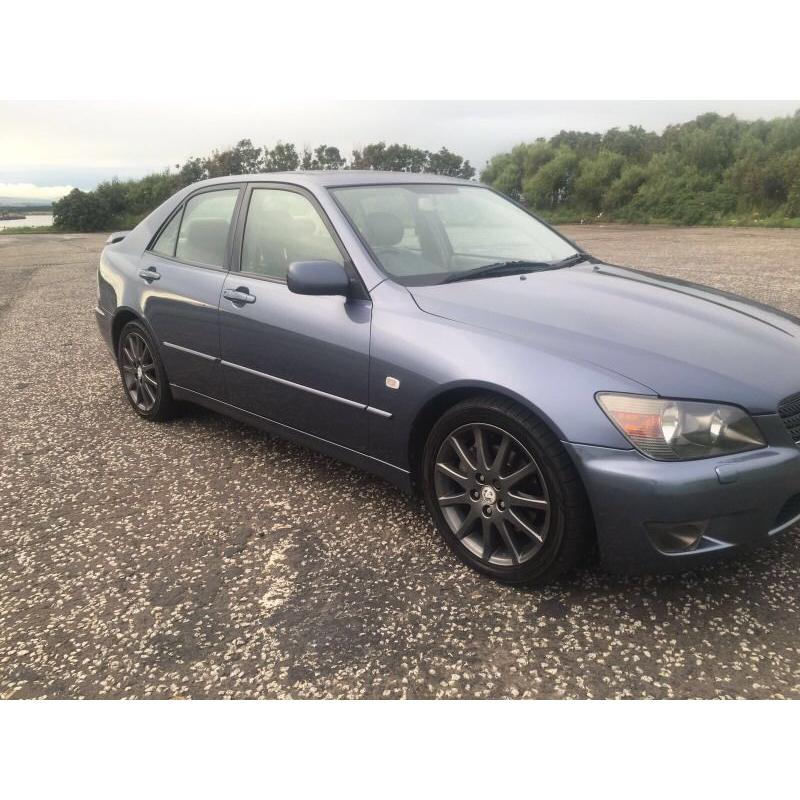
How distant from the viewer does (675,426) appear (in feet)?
7.25

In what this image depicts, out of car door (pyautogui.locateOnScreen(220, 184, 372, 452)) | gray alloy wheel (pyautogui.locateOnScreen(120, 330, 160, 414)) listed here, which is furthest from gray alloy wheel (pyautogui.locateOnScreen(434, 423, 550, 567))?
gray alloy wheel (pyautogui.locateOnScreen(120, 330, 160, 414))

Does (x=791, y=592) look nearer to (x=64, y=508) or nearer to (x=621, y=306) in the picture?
(x=621, y=306)

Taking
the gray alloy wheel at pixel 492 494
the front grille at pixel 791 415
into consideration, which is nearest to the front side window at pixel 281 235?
the gray alloy wheel at pixel 492 494

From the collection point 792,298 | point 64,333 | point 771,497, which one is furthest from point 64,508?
point 792,298

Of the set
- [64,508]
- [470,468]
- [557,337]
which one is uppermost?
[557,337]

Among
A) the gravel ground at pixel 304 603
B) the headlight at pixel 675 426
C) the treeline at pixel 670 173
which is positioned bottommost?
the gravel ground at pixel 304 603

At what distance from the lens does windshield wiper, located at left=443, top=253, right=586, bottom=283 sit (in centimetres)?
314

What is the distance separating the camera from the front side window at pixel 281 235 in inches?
130

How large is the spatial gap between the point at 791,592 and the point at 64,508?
3.16 metres

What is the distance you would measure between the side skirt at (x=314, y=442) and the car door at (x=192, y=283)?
0.07 meters

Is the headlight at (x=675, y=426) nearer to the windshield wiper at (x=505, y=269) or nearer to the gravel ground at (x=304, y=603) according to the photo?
the gravel ground at (x=304, y=603)

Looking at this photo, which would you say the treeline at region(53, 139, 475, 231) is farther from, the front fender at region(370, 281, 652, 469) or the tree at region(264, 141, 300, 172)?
the front fender at region(370, 281, 652, 469)

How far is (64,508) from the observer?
3363mm

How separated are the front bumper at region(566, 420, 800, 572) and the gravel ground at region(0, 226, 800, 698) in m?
0.29
